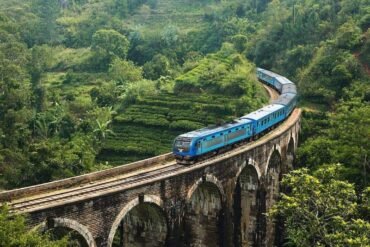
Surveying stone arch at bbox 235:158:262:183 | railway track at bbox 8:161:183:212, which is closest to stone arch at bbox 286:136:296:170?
stone arch at bbox 235:158:262:183

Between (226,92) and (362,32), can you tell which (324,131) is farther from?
(362,32)

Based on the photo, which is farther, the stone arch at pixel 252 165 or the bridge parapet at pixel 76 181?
the stone arch at pixel 252 165

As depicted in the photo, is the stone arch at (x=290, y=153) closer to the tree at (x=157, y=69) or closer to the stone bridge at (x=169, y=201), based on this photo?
the stone bridge at (x=169, y=201)

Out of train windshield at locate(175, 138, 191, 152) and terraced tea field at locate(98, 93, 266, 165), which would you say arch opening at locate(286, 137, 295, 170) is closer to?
terraced tea field at locate(98, 93, 266, 165)

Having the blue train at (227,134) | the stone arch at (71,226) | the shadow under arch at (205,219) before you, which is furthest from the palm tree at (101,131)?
the stone arch at (71,226)

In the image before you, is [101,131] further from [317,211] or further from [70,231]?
[70,231]
